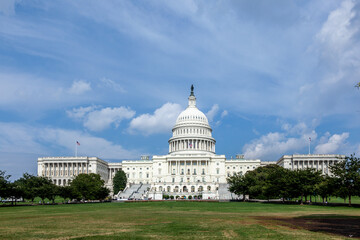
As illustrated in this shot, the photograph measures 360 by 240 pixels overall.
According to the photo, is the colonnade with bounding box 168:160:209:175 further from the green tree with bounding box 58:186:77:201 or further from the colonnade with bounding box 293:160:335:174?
the green tree with bounding box 58:186:77:201

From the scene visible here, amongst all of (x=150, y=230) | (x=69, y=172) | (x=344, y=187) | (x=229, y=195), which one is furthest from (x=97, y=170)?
(x=150, y=230)

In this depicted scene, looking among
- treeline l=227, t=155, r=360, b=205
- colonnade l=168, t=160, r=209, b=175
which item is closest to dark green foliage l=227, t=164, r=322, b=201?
treeline l=227, t=155, r=360, b=205

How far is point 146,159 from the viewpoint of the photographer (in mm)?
193375

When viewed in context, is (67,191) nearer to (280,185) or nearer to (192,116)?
(280,185)

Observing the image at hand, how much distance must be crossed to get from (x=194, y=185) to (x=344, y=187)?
269 feet

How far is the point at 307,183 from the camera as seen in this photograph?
268ft

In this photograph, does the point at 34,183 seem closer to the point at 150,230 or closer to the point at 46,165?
the point at 150,230

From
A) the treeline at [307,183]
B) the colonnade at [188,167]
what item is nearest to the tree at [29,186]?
the treeline at [307,183]

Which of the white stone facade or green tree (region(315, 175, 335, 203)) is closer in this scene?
green tree (region(315, 175, 335, 203))

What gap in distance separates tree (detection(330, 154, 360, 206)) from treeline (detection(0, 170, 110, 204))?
56755mm

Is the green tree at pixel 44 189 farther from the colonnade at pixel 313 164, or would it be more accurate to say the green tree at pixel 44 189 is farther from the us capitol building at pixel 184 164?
the colonnade at pixel 313 164

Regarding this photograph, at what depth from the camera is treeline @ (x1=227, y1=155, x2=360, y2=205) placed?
70750 mm

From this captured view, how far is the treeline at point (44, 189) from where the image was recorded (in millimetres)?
84081

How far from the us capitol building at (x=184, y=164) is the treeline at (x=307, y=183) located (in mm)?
49015
